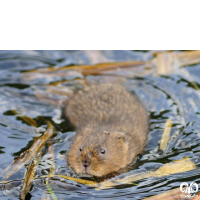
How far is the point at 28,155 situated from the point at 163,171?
2.05 m

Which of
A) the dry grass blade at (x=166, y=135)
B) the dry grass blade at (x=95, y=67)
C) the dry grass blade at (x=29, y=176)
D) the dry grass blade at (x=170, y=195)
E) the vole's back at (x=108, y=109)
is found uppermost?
the dry grass blade at (x=95, y=67)

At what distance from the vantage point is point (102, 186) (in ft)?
19.1

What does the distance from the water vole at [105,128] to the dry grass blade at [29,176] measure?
0.49 m

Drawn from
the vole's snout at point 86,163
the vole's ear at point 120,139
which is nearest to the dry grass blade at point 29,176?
the vole's snout at point 86,163

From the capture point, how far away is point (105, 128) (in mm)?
6734

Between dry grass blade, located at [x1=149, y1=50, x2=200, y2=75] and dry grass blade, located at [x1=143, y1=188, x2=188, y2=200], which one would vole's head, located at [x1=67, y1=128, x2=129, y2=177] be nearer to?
dry grass blade, located at [x1=143, y1=188, x2=188, y2=200]

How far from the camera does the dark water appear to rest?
18.8 ft

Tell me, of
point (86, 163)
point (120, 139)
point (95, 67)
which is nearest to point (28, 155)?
point (86, 163)

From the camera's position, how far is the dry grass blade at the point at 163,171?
5.91 m

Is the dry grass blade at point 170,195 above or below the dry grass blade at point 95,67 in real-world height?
below

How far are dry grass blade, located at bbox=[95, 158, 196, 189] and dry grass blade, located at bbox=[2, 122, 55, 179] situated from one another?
1195 millimetres

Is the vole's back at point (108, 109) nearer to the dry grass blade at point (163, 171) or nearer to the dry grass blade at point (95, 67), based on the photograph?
the dry grass blade at point (163, 171)
